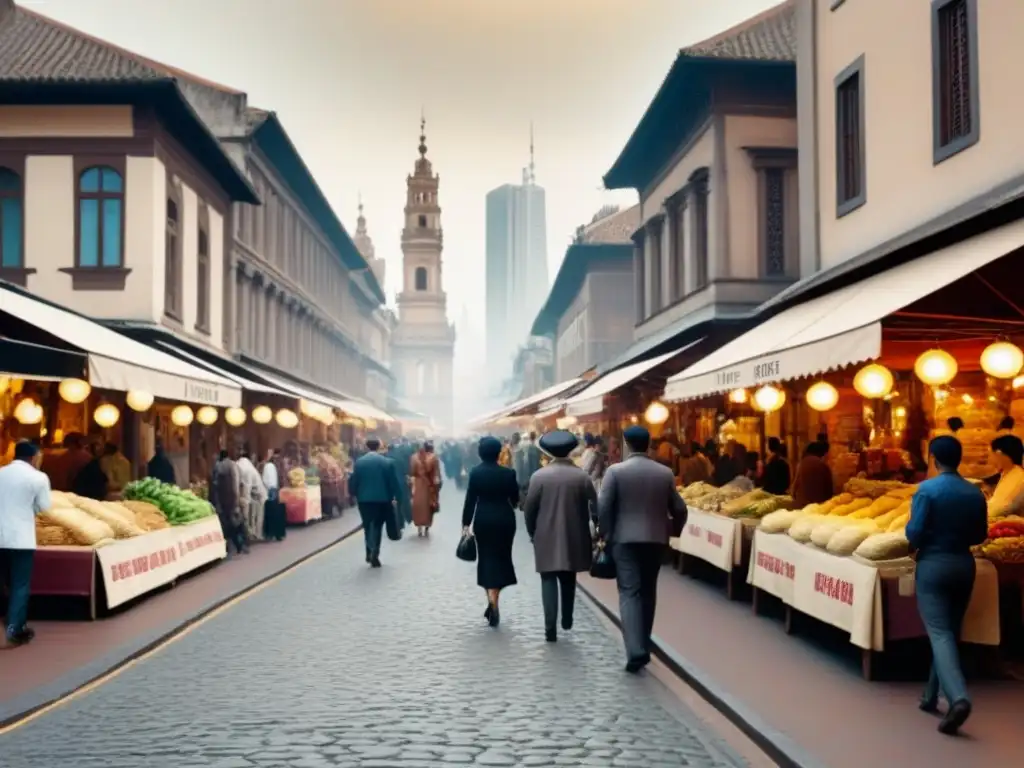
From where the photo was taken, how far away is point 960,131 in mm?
14758

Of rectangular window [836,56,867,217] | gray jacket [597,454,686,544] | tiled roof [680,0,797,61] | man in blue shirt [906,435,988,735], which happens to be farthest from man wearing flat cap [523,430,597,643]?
tiled roof [680,0,797,61]

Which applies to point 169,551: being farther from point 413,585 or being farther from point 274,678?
point 274,678

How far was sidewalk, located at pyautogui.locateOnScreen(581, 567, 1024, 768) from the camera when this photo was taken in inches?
285

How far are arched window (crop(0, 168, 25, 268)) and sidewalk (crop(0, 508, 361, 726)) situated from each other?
9148 mm

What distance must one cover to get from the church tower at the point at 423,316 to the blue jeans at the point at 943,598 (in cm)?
12141

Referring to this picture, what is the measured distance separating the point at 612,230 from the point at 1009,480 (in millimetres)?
39978

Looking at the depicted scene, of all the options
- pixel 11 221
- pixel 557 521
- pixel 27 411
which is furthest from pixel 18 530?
pixel 11 221

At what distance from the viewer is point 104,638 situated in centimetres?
1199

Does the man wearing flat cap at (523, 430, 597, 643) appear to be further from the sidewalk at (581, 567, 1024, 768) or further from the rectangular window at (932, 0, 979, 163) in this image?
the rectangular window at (932, 0, 979, 163)

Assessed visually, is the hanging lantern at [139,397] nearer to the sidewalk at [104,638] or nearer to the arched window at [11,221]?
the sidewalk at [104,638]

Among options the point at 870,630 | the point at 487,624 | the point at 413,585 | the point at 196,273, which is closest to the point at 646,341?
the point at 196,273

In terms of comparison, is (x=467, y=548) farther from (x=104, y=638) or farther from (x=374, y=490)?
(x=374, y=490)

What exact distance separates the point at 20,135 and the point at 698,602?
689 inches

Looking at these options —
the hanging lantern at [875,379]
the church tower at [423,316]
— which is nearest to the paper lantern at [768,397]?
the hanging lantern at [875,379]
